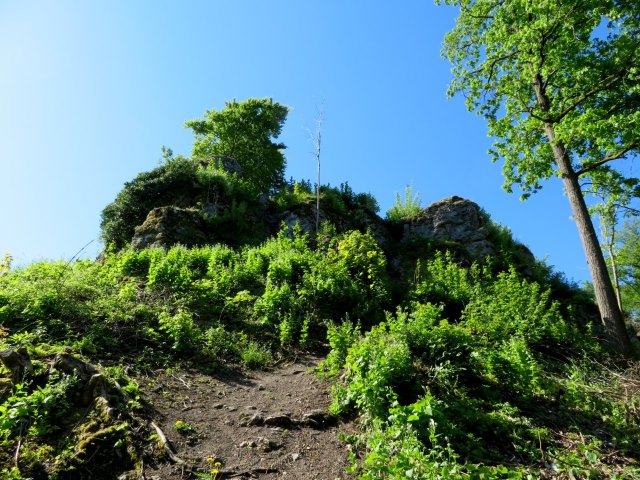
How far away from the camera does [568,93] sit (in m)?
10.0

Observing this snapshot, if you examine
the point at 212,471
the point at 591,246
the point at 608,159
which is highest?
the point at 608,159

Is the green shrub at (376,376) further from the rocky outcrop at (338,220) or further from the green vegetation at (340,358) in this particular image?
the rocky outcrop at (338,220)

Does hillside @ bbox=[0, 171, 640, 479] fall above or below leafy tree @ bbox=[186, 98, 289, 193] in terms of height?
below

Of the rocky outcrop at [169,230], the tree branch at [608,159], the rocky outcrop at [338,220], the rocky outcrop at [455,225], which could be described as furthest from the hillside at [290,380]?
the rocky outcrop at [455,225]

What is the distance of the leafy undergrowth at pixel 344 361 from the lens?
3840 mm

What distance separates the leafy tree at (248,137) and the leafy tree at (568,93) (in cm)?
1697

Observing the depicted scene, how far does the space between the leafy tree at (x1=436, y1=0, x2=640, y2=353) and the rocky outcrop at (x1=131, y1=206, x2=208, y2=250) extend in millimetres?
10478

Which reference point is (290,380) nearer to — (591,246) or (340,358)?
(340,358)

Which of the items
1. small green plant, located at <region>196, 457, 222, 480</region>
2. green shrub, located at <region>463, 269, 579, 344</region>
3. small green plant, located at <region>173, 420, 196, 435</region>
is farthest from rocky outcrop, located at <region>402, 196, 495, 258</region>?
small green plant, located at <region>196, 457, 222, 480</region>

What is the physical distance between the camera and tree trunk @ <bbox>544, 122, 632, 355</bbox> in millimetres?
8898

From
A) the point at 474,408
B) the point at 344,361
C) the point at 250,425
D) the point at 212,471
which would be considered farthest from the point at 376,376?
the point at 212,471

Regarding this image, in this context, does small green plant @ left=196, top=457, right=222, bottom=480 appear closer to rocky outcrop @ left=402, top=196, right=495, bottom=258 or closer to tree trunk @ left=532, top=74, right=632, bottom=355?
tree trunk @ left=532, top=74, right=632, bottom=355

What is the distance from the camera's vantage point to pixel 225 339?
24.5ft

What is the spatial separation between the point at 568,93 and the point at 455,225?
761cm
